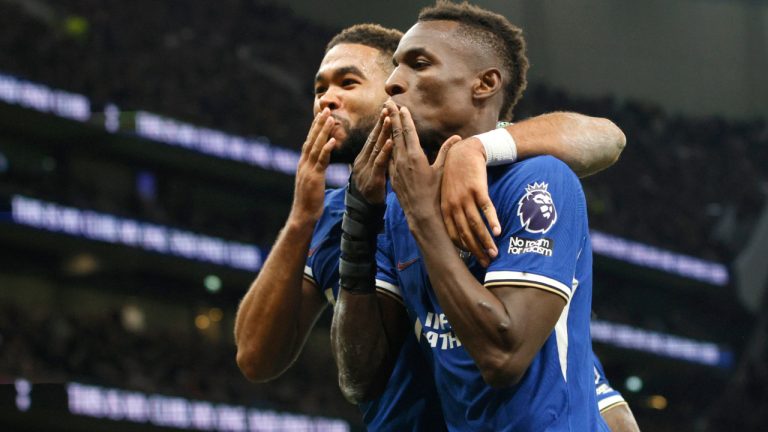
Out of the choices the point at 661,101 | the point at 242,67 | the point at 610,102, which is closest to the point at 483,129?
the point at 242,67

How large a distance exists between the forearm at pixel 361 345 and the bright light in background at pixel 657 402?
21.4 meters

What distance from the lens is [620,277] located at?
1035 inches

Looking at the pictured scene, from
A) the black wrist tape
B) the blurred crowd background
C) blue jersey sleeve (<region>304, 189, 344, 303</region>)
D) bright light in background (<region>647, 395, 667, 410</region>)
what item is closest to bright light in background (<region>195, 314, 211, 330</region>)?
the blurred crowd background

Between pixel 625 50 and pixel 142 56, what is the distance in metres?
Result: 13.1

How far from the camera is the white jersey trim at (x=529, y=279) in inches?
Result: 116

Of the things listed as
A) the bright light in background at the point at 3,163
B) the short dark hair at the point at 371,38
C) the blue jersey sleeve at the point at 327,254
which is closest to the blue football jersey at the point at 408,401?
the blue jersey sleeve at the point at 327,254

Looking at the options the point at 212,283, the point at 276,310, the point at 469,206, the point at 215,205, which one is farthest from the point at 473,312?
the point at 215,205

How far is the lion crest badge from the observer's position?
3.02 metres

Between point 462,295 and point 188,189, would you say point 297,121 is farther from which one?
point 462,295

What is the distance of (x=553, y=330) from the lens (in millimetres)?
3080

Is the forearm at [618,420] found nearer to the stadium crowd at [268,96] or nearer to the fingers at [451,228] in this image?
the fingers at [451,228]

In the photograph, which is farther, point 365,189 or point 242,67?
point 242,67

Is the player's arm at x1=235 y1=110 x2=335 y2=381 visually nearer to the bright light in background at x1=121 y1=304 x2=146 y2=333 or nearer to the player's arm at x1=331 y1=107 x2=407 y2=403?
the player's arm at x1=331 y1=107 x2=407 y2=403

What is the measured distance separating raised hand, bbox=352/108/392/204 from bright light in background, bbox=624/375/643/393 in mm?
22872
